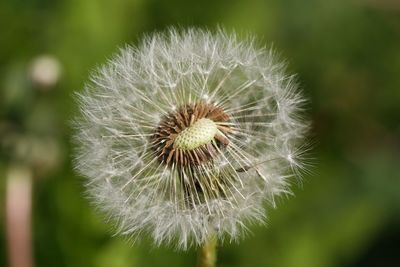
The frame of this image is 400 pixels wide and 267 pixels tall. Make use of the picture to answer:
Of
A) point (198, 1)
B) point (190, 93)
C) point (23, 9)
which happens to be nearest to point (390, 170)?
point (198, 1)

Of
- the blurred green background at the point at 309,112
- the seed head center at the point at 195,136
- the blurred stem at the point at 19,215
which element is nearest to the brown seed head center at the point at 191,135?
the seed head center at the point at 195,136

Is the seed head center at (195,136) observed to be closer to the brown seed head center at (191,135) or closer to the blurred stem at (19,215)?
the brown seed head center at (191,135)

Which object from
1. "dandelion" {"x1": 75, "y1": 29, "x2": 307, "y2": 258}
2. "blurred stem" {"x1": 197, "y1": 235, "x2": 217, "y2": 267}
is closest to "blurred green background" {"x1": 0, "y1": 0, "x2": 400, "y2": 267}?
"dandelion" {"x1": 75, "y1": 29, "x2": 307, "y2": 258}

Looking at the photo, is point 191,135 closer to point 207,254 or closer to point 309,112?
point 207,254

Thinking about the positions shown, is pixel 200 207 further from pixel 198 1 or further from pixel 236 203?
pixel 198 1

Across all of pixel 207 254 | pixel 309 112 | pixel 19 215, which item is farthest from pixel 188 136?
pixel 309 112
